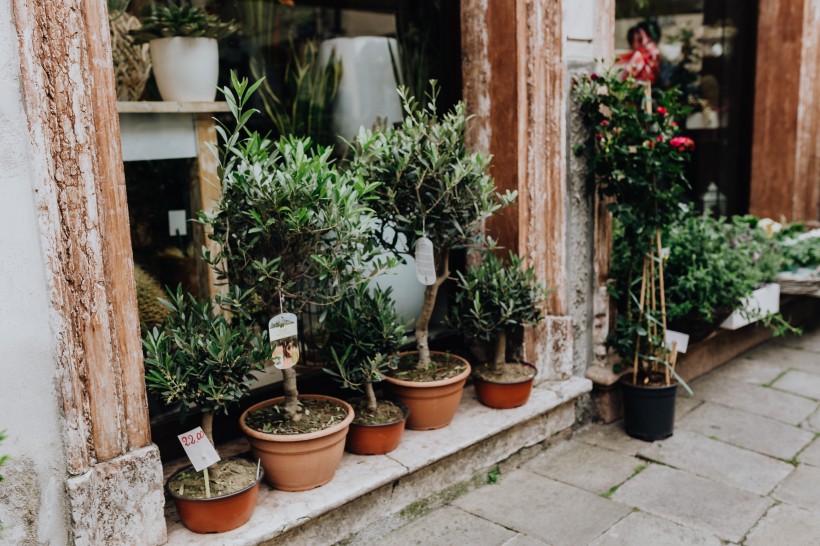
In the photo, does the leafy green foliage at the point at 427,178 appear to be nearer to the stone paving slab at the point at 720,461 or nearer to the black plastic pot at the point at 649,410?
the black plastic pot at the point at 649,410

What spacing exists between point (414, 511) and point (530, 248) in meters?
1.37

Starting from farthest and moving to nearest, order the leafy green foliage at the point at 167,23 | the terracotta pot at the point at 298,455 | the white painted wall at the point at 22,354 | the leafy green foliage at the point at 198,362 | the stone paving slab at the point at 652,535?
the leafy green foliage at the point at 167,23, the stone paving slab at the point at 652,535, the terracotta pot at the point at 298,455, the leafy green foliage at the point at 198,362, the white painted wall at the point at 22,354

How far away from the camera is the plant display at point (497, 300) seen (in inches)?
127

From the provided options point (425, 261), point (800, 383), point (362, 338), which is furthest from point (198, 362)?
point (800, 383)

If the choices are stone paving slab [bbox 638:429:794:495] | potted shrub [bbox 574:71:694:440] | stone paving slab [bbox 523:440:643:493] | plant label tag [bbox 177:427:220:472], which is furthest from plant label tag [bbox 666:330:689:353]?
plant label tag [bbox 177:427:220:472]

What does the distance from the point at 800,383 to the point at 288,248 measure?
368cm

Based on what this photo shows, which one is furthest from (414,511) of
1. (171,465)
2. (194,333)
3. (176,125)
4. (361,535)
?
(176,125)

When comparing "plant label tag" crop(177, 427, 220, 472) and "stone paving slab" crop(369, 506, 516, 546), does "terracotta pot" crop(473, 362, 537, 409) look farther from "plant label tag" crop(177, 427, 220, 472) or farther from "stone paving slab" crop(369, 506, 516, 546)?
"plant label tag" crop(177, 427, 220, 472)

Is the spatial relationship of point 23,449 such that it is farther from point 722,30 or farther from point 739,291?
point 722,30

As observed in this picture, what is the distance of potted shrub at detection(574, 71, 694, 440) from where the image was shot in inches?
133

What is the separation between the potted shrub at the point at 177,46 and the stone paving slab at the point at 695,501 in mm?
2543

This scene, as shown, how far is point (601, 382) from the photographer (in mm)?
3791

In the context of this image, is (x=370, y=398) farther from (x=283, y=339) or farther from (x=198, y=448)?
(x=198, y=448)

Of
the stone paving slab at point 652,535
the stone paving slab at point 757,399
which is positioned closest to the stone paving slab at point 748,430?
the stone paving slab at point 757,399
